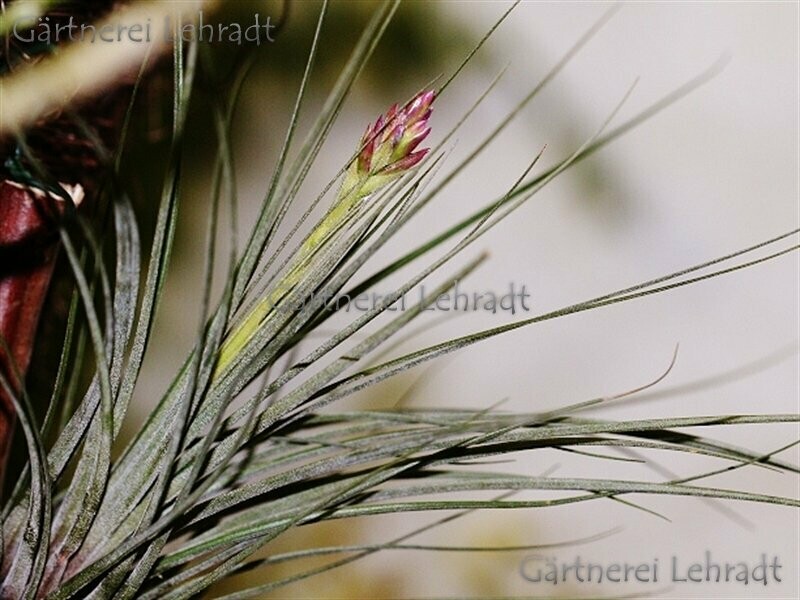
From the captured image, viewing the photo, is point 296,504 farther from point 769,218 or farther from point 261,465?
point 769,218

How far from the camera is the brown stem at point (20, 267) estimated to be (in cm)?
39

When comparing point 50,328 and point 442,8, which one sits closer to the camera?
point 50,328

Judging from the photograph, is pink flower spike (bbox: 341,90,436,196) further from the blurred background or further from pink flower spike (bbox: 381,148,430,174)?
the blurred background

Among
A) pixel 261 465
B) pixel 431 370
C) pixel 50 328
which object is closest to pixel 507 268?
pixel 431 370

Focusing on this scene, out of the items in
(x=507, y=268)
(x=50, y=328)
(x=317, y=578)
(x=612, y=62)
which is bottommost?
(x=317, y=578)

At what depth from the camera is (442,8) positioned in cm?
82

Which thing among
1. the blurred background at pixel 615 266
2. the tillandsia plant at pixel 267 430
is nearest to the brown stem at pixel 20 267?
the tillandsia plant at pixel 267 430

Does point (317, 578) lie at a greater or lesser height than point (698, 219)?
lesser

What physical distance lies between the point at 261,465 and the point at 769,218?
732 mm

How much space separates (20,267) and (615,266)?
2.12 ft

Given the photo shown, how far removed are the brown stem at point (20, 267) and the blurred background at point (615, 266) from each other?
46 cm

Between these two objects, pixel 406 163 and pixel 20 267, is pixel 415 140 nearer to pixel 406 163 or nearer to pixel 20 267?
pixel 406 163

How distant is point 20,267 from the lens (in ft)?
1.31

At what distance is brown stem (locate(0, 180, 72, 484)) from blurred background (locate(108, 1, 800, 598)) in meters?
0.46
